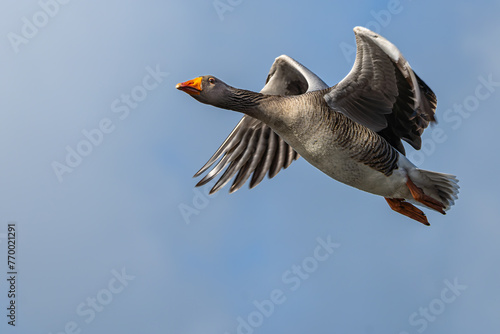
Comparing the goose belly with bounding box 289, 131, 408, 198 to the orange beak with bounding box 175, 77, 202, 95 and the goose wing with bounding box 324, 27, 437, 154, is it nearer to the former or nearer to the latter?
the goose wing with bounding box 324, 27, 437, 154

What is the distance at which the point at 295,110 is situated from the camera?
10344 millimetres

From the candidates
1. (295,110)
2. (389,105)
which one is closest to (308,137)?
(295,110)

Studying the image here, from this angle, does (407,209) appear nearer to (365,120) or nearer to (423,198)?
(423,198)

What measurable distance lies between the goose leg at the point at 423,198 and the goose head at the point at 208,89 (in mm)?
3199

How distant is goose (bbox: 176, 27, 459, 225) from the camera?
10.2 meters

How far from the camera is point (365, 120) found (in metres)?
10.9

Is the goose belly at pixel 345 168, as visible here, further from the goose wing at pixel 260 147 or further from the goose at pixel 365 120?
the goose wing at pixel 260 147

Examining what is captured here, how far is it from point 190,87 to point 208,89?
268mm

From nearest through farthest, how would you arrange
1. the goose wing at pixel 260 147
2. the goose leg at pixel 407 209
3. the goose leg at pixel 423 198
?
the goose leg at pixel 423 198 < the goose leg at pixel 407 209 < the goose wing at pixel 260 147

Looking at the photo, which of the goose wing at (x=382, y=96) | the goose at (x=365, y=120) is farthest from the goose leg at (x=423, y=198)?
the goose wing at (x=382, y=96)

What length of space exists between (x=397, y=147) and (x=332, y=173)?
1475 millimetres

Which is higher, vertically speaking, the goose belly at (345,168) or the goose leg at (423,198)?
the goose leg at (423,198)

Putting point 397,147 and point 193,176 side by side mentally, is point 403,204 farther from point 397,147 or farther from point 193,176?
point 193,176

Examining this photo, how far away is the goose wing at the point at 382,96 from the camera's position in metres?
9.83
